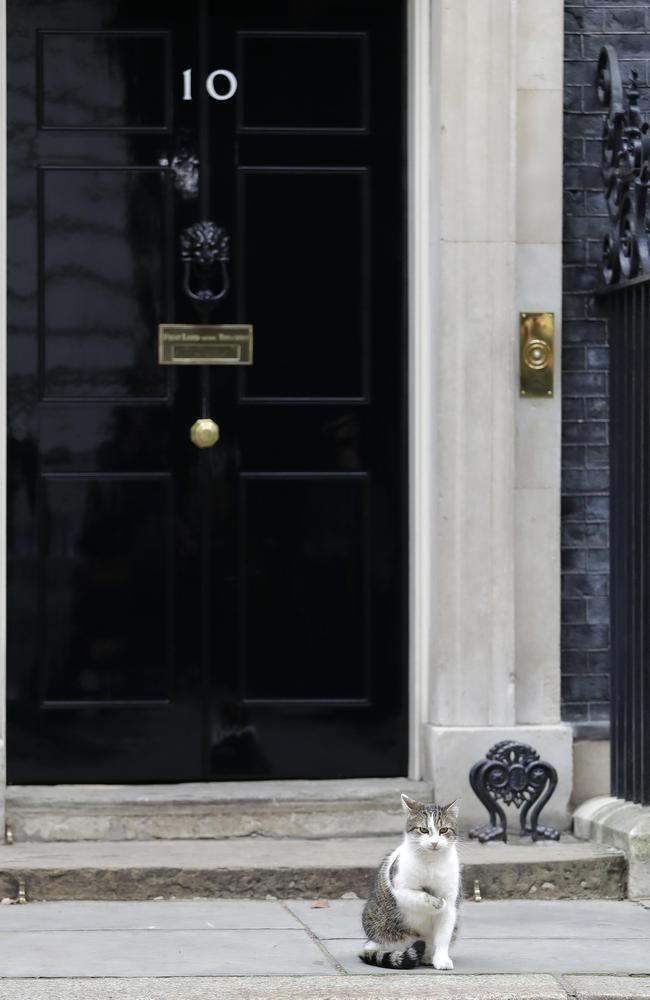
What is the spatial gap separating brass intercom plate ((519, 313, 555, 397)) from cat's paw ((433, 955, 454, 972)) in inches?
108

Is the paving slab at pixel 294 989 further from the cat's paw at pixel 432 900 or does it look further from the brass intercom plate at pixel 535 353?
the brass intercom plate at pixel 535 353

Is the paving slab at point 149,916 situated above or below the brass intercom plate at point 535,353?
below

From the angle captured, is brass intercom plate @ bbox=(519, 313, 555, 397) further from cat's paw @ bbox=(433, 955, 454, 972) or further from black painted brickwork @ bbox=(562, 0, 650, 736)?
cat's paw @ bbox=(433, 955, 454, 972)

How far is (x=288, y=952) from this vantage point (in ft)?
22.6

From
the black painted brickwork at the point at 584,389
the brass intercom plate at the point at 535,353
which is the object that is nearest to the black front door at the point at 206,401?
the brass intercom plate at the point at 535,353

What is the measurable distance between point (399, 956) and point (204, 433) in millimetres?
2730

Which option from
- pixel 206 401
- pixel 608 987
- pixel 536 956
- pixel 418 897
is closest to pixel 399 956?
pixel 418 897

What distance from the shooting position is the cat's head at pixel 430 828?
6.50 metres

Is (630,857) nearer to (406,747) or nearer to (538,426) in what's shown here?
(406,747)

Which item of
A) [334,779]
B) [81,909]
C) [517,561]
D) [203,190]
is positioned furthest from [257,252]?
[81,909]

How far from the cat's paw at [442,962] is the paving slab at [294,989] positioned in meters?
0.08

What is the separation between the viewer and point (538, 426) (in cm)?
862

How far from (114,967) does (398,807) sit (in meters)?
2.12

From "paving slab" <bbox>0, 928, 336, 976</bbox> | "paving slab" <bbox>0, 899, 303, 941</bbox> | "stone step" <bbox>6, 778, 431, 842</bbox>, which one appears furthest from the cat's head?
"stone step" <bbox>6, 778, 431, 842</bbox>
